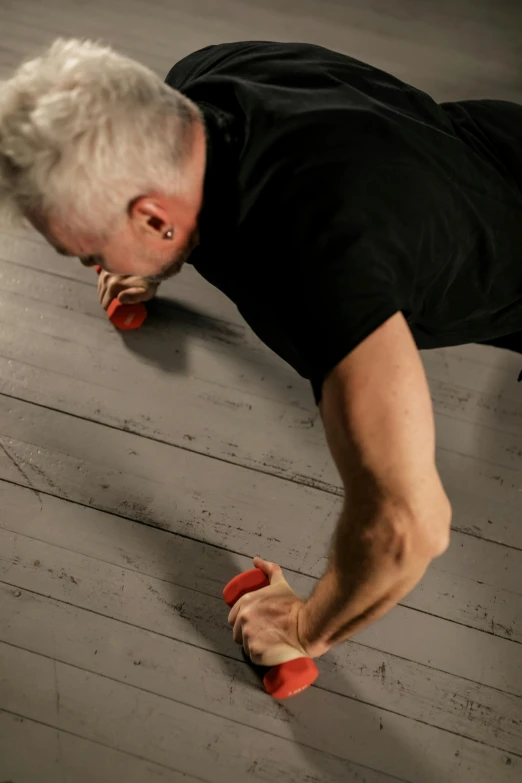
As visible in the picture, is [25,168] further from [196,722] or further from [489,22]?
[489,22]

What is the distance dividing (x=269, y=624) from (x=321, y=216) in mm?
682

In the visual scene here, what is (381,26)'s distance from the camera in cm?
233

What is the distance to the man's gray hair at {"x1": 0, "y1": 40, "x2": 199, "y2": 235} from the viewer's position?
737 millimetres

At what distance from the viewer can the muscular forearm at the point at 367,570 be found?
725mm

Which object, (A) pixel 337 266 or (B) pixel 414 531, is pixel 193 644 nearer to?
(B) pixel 414 531

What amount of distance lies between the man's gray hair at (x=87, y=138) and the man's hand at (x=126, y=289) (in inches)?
24.0

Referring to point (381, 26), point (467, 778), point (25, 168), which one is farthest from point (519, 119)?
point (381, 26)

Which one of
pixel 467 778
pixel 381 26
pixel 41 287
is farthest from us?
pixel 381 26

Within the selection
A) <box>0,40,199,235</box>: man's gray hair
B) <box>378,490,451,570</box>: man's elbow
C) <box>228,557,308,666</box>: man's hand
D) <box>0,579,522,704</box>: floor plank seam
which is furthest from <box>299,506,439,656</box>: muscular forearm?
<box>0,40,199,235</box>: man's gray hair

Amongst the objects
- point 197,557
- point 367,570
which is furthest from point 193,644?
point 367,570

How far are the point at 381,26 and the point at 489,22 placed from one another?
412 mm

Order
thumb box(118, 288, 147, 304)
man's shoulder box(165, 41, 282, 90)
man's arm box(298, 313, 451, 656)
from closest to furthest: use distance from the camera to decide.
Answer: man's arm box(298, 313, 451, 656) < man's shoulder box(165, 41, 282, 90) < thumb box(118, 288, 147, 304)

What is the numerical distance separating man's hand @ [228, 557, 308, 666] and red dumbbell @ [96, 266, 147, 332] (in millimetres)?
674

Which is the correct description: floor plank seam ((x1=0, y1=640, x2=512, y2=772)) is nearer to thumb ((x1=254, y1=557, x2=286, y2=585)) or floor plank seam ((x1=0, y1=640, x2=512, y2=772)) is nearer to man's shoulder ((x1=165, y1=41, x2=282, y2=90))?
thumb ((x1=254, y1=557, x2=286, y2=585))
